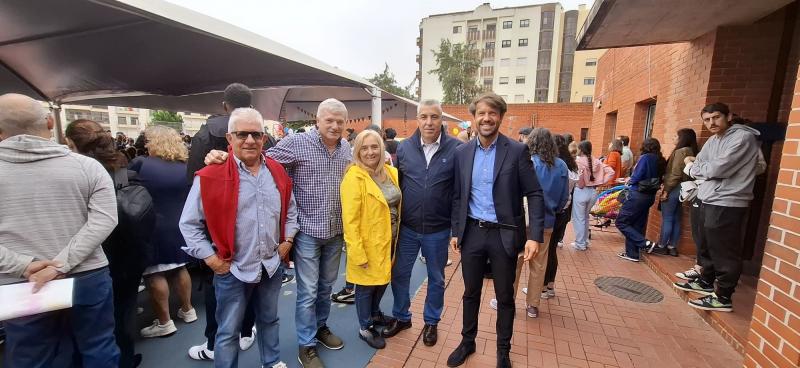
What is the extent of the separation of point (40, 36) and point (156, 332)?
310cm

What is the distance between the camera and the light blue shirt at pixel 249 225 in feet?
6.52

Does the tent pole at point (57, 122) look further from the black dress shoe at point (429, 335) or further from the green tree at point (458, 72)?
the green tree at point (458, 72)

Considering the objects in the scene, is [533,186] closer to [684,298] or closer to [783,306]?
[783,306]

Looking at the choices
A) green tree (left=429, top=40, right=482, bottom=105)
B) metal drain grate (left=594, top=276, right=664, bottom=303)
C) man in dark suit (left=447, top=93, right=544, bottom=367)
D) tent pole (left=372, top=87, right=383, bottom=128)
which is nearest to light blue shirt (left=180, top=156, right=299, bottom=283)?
man in dark suit (left=447, top=93, right=544, bottom=367)

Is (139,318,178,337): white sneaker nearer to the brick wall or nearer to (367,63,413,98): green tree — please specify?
the brick wall

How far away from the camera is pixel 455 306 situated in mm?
3629

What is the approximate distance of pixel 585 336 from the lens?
3.12 meters

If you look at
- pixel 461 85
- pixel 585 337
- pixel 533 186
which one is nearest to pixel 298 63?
pixel 533 186

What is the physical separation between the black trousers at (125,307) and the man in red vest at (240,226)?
0.69 meters

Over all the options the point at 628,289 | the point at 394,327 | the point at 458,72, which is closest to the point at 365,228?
the point at 394,327

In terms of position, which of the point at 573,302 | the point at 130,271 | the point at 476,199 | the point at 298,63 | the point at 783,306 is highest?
the point at 298,63

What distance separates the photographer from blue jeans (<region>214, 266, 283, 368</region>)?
7.02 feet

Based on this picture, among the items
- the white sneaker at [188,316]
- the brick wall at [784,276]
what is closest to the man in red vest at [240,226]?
the white sneaker at [188,316]

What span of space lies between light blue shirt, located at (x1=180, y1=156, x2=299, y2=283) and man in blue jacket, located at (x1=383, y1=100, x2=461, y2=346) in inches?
42.7
